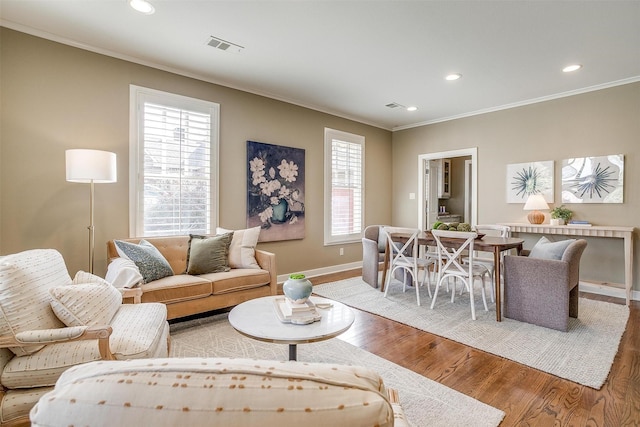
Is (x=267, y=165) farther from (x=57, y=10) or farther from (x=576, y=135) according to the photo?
(x=576, y=135)

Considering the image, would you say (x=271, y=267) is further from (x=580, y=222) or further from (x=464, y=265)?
(x=580, y=222)

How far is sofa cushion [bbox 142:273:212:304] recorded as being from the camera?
2.68 meters

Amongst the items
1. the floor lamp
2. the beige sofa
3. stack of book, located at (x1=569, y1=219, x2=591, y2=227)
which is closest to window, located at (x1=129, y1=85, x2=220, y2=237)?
the beige sofa

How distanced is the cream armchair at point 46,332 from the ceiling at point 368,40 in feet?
7.20

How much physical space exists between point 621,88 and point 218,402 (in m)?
5.66

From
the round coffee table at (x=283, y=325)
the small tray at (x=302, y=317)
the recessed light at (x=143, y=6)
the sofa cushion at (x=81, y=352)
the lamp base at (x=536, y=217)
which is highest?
the recessed light at (x=143, y=6)

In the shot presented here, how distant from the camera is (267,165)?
14.8ft

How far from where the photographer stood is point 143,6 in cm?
253

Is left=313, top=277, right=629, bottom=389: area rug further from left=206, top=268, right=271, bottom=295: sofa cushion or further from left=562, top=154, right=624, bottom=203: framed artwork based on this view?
left=562, top=154, right=624, bottom=203: framed artwork

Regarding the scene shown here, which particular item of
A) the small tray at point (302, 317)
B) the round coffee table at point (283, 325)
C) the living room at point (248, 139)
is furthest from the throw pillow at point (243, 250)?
the small tray at point (302, 317)

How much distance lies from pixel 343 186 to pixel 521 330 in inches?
137

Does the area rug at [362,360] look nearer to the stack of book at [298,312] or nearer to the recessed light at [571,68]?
the stack of book at [298,312]

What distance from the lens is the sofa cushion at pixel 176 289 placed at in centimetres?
268

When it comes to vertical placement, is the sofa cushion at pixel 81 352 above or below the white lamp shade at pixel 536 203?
below
